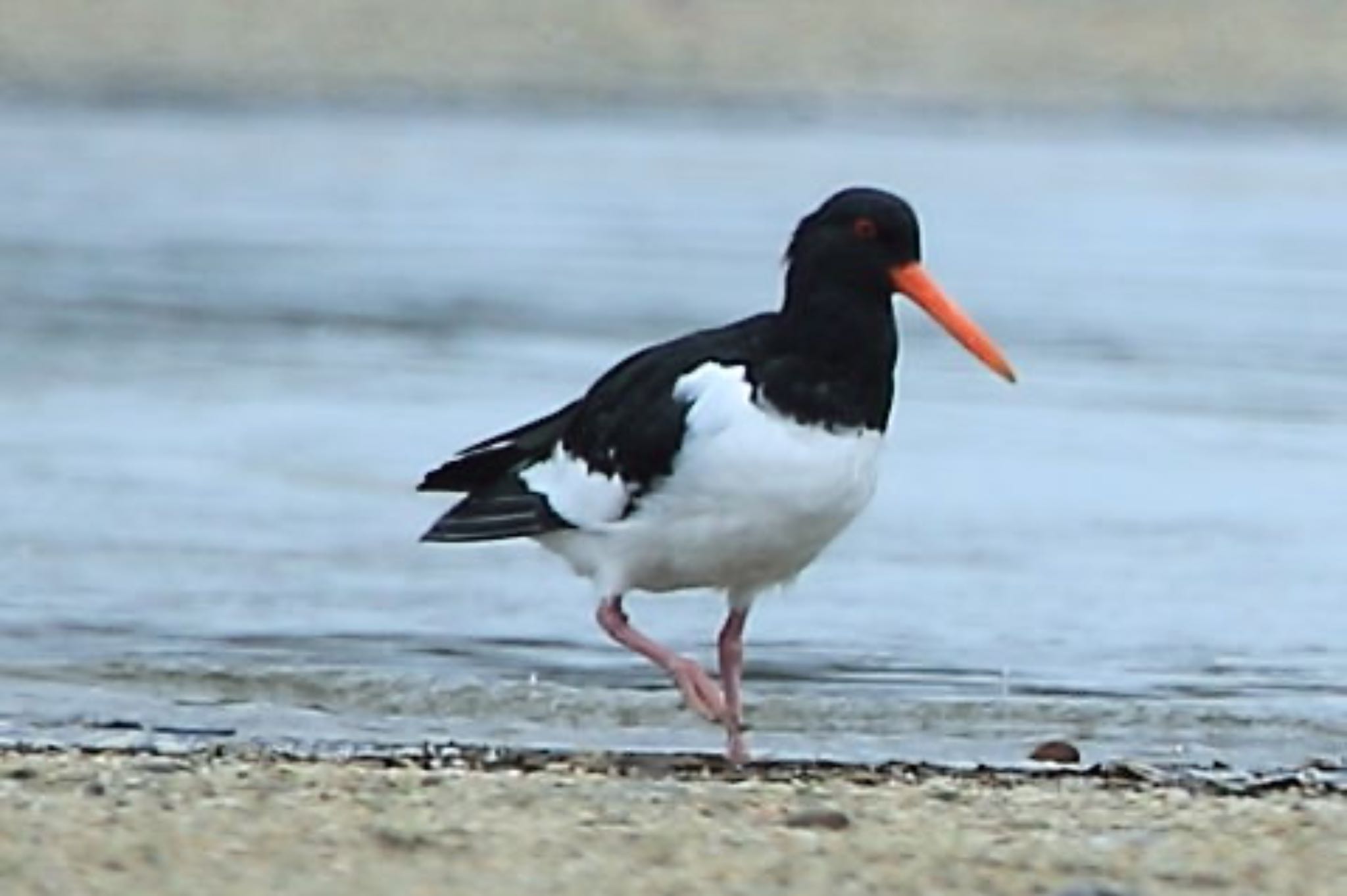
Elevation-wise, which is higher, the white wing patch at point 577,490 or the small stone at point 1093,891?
the white wing patch at point 577,490

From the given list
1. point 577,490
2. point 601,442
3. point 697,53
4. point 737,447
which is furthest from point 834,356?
point 697,53

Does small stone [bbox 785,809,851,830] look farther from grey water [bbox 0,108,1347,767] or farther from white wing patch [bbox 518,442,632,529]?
grey water [bbox 0,108,1347,767]

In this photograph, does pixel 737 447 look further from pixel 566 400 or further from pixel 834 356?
pixel 566 400

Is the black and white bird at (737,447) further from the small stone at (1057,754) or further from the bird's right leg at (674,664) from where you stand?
the small stone at (1057,754)

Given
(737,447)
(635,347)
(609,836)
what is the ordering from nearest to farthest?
(609,836) → (737,447) → (635,347)

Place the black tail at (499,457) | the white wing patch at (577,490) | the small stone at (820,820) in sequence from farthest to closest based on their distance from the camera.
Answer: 1. the black tail at (499,457)
2. the white wing patch at (577,490)
3. the small stone at (820,820)

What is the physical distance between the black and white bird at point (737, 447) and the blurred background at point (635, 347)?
54cm

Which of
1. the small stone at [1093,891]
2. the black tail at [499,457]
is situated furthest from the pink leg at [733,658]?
the small stone at [1093,891]

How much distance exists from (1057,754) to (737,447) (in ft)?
3.26

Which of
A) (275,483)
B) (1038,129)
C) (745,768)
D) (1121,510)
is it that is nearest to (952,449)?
(1121,510)

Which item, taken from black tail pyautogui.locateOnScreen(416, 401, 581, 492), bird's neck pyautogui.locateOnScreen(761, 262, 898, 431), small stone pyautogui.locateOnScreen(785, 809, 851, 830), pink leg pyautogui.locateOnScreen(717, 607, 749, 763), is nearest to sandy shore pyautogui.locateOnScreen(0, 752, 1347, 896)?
small stone pyautogui.locateOnScreen(785, 809, 851, 830)

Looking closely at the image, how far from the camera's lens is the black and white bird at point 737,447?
24.3 ft

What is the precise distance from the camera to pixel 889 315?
25.3 feet

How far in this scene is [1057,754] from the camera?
7777 millimetres
